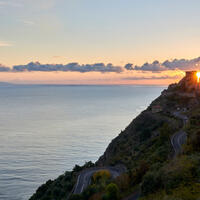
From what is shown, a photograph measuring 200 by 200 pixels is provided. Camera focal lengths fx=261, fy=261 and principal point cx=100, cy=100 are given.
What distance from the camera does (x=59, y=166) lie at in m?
70.2

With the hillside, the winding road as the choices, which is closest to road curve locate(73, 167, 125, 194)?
the winding road

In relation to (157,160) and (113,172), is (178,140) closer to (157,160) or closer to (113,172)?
(157,160)

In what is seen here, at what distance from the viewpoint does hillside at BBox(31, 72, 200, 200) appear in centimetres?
1744

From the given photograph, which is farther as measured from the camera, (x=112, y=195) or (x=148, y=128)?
(x=148, y=128)

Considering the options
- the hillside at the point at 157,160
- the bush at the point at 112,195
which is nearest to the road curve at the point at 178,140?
the hillside at the point at 157,160

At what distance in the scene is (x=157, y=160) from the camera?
30.2 metres

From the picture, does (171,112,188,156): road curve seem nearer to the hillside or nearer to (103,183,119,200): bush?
the hillside

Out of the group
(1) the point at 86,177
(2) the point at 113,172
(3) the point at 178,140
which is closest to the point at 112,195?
(2) the point at 113,172

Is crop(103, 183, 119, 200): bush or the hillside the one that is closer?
the hillside

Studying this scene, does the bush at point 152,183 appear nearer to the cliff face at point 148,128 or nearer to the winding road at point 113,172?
the cliff face at point 148,128

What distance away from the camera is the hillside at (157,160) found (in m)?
17.4

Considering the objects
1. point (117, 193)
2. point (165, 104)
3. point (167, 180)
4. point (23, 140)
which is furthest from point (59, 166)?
point (167, 180)

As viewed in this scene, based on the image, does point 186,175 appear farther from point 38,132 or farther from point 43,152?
point 38,132

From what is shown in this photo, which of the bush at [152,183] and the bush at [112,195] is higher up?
the bush at [152,183]
